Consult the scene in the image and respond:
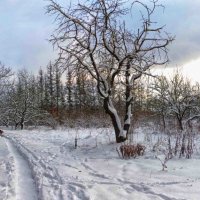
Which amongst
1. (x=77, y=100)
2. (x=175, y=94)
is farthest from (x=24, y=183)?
(x=77, y=100)

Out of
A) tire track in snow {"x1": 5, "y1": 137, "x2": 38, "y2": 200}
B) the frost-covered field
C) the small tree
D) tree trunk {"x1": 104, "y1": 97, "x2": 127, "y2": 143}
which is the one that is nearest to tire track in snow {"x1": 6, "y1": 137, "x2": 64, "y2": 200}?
the frost-covered field

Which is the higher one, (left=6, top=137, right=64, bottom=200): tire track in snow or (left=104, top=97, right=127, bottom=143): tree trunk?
(left=104, top=97, right=127, bottom=143): tree trunk

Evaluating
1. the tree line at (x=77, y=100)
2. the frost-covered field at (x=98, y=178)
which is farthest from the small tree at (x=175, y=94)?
the frost-covered field at (x=98, y=178)

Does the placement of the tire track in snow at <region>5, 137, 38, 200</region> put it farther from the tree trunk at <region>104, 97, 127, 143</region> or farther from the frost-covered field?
the tree trunk at <region>104, 97, 127, 143</region>

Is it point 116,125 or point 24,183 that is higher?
point 116,125

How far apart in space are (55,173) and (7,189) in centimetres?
238

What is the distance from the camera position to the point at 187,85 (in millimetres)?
35500

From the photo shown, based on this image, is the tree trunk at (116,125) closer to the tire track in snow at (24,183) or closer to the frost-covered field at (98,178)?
the frost-covered field at (98,178)

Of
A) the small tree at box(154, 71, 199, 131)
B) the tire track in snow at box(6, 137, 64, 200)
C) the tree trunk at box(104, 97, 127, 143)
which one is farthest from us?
the small tree at box(154, 71, 199, 131)

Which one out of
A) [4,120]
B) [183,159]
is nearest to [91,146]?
[183,159]

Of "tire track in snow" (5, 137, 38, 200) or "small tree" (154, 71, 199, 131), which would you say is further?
"small tree" (154, 71, 199, 131)

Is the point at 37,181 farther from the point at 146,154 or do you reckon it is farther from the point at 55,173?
the point at 146,154

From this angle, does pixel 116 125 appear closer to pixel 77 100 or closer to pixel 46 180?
pixel 46 180

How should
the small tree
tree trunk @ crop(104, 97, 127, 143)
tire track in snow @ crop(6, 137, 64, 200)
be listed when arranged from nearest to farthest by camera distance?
tire track in snow @ crop(6, 137, 64, 200) → tree trunk @ crop(104, 97, 127, 143) → the small tree
